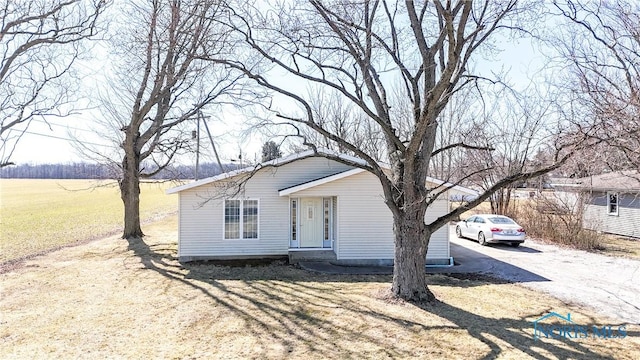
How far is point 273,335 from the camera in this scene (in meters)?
6.41

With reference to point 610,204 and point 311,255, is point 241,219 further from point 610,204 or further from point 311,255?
point 610,204

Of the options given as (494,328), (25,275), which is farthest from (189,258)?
(494,328)

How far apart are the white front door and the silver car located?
7.88 metres

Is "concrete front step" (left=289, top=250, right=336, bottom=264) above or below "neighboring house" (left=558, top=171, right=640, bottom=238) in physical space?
below

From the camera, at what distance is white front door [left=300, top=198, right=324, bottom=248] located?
14367 millimetres

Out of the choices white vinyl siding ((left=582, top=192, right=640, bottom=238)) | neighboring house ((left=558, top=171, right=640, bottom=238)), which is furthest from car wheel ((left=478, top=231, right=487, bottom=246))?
white vinyl siding ((left=582, top=192, right=640, bottom=238))

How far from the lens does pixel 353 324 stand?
686cm

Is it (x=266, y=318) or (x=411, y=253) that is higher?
(x=411, y=253)

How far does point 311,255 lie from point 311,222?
136 cm

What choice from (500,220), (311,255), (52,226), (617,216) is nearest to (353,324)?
(311,255)

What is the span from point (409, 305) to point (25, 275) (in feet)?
Result: 36.0

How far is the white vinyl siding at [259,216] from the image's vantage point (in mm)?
13547

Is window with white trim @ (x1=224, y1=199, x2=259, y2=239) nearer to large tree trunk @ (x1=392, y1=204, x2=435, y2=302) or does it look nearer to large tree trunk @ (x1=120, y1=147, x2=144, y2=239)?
large tree trunk @ (x1=120, y1=147, x2=144, y2=239)

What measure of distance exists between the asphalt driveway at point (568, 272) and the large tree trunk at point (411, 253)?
147 inches
